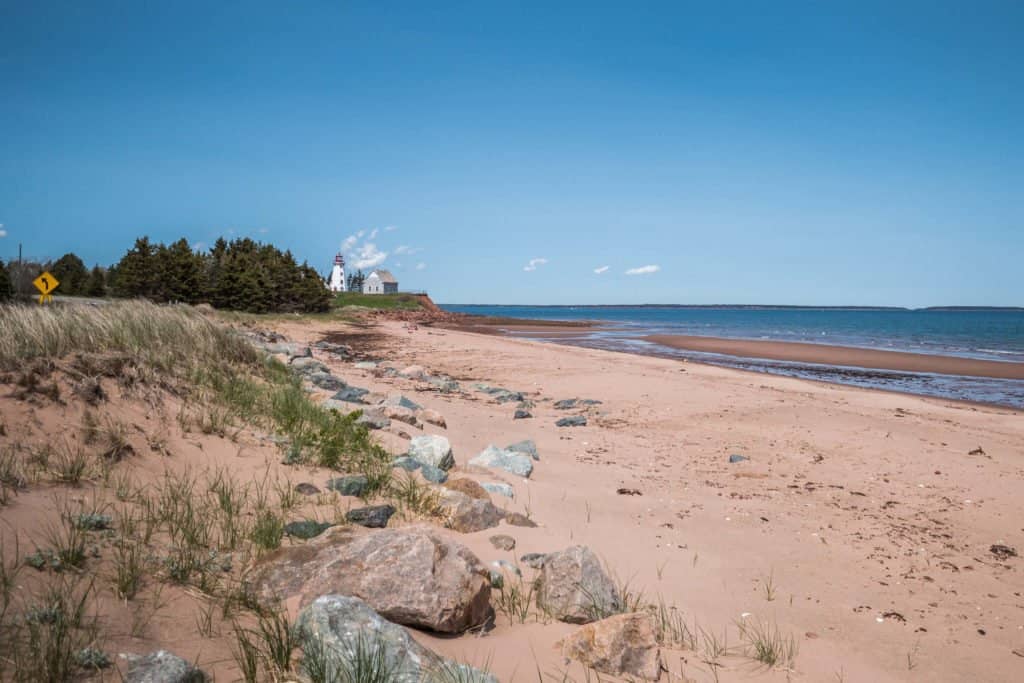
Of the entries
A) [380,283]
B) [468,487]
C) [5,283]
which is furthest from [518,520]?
[380,283]

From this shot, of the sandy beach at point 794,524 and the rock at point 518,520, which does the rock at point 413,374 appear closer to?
the sandy beach at point 794,524

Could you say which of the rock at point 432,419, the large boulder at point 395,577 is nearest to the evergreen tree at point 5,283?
the rock at point 432,419

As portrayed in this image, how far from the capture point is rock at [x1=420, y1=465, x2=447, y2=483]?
616 cm

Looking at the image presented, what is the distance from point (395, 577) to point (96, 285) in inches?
2912

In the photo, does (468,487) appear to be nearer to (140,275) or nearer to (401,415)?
(401,415)

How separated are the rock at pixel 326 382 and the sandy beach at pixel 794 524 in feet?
6.66

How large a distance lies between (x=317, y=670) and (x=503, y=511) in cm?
303

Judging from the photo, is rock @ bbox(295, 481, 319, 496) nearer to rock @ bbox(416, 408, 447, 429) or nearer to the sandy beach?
the sandy beach

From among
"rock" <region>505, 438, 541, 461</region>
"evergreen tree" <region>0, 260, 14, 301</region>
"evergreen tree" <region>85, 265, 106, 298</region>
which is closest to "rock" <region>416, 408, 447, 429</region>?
"rock" <region>505, 438, 541, 461</region>

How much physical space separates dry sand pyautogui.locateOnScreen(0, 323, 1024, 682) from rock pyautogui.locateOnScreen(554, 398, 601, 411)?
1.07 metres

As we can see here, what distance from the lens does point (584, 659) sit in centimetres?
319

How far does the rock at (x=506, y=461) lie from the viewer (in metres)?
7.30

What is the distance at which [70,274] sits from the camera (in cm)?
6053

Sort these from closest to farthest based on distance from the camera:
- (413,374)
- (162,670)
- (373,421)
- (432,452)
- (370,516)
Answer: (162,670) → (370,516) → (432,452) → (373,421) → (413,374)
